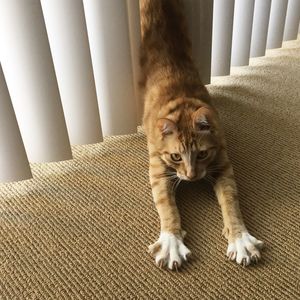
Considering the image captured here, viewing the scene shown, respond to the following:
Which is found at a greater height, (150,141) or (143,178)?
(150,141)

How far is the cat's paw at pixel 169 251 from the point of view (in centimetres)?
102

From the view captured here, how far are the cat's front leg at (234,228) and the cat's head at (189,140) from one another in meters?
0.08

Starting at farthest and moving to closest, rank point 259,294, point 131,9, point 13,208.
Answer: point 131,9, point 13,208, point 259,294

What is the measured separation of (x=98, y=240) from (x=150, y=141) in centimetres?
36

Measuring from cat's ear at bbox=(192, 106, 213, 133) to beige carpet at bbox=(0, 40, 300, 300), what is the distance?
23 centimetres

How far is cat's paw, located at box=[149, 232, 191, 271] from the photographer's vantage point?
1020 millimetres

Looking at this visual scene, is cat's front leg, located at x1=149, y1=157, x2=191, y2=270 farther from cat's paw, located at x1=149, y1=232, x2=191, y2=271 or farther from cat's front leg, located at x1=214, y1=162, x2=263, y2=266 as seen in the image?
cat's front leg, located at x1=214, y1=162, x2=263, y2=266

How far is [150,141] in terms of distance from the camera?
4.17 ft

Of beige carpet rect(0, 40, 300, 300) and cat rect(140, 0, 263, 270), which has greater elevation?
cat rect(140, 0, 263, 270)

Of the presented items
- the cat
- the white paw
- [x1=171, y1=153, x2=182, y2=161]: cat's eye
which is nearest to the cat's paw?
the cat

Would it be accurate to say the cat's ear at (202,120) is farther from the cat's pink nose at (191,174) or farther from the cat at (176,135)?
the cat's pink nose at (191,174)

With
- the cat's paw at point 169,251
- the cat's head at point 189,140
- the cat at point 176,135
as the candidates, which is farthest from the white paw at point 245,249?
the cat's head at point 189,140

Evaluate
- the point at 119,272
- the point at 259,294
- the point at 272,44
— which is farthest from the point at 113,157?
the point at 272,44

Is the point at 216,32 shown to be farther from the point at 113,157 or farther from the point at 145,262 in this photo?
the point at 145,262
